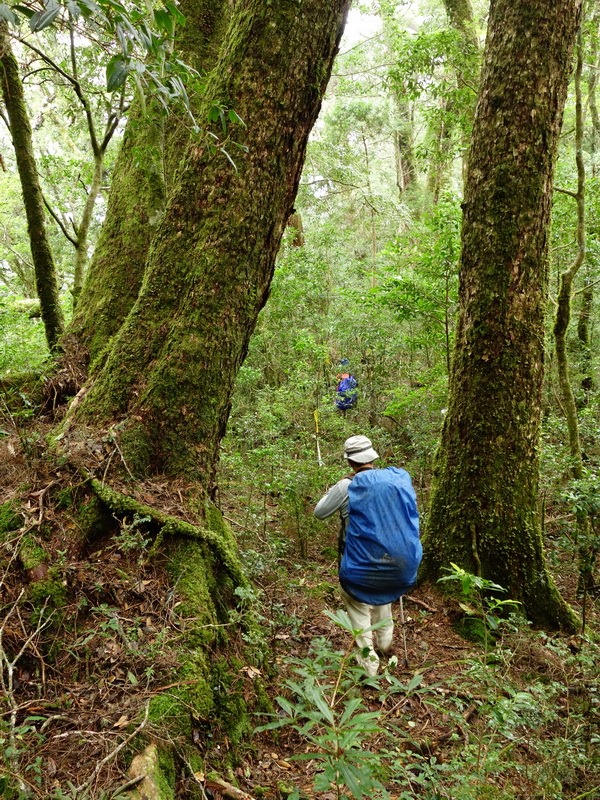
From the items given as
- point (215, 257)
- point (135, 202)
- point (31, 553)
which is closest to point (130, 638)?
point (31, 553)

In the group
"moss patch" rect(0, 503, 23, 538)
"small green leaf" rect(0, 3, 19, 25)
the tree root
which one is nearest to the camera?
"small green leaf" rect(0, 3, 19, 25)

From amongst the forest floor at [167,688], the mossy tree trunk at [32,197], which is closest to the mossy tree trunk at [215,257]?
the forest floor at [167,688]

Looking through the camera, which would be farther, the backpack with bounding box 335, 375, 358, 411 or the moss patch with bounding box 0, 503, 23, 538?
the backpack with bounding box 335, 375, 358, 411

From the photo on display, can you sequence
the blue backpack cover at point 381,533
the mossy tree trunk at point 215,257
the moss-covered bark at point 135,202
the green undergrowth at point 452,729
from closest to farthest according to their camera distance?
the green undergrowth at point 452,729
the mossy tree trunk at point 215,257
the blue backpack cover at point 381,533
the moss-covered bark at point 135,202

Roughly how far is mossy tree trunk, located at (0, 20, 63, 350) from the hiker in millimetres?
2975

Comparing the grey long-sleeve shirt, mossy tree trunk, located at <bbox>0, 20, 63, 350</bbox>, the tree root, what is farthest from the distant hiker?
the tree root

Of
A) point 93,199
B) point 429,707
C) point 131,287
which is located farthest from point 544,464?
point 93,199

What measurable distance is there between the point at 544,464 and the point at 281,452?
10.8ft

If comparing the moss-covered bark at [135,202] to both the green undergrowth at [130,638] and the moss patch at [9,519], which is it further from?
the green undergrowth at [130,638]

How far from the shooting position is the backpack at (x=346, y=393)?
30.8 feet

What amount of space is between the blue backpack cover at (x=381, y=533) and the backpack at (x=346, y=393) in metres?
5.16

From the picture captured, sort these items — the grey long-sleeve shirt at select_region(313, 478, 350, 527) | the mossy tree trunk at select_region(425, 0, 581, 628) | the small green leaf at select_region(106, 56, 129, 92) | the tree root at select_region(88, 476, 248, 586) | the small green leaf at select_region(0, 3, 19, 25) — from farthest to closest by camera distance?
the mossy tree trunk at select_region(425, 0, 581, 628), the grey long-sleeve shirt at select_region(313, 478, 350, 527), the tree root at select_region(88, 476, 248, 586), the small green leaf at select_region(106, 56, 129, 92), the small green leaf at select_region(0, 3, 19, 25)

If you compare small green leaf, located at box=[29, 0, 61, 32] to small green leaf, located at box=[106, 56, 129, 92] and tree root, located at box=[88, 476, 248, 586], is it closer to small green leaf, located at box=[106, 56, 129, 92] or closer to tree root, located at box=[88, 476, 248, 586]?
small green leaf, located at box=[106, 56, 129, 92]

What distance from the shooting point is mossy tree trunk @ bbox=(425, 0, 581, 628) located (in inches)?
182
